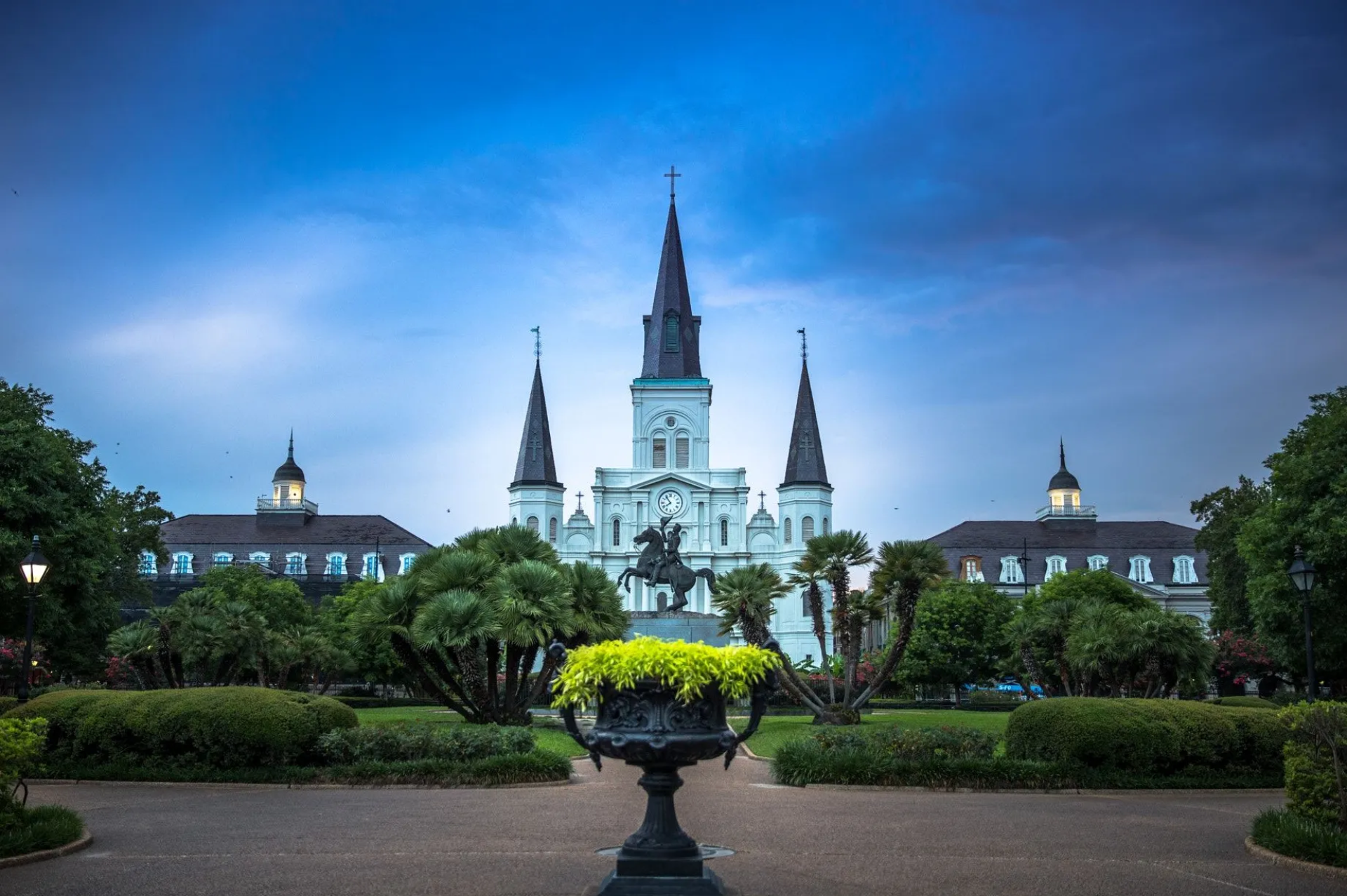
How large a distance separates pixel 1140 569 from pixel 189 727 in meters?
92.2

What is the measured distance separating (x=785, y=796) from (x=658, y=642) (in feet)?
29.2

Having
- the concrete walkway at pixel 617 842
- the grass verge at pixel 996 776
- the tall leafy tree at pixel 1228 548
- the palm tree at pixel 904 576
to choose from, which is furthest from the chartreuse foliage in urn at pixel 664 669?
the tall leafy tree at pixel 1228 548

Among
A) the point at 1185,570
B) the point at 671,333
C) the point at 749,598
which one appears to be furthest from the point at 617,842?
the point at 1185,570

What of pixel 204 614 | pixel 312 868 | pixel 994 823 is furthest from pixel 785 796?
pixel 204 614

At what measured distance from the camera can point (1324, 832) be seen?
39.3ft

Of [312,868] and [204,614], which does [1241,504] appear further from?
[312,868]

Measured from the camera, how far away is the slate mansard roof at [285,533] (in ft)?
333

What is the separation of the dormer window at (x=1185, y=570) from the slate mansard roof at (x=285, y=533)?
61.0 m

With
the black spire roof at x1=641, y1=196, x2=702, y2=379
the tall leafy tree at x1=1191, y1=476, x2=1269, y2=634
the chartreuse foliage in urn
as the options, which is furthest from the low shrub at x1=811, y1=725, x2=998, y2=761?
the black spire roof at x1=641, y1=196, x2=702, y2=379

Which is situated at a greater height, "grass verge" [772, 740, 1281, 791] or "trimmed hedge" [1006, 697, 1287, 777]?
"trimmed hedge" [1006, 697, 1287, 777]

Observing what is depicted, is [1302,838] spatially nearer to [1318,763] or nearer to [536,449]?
[1318,763]

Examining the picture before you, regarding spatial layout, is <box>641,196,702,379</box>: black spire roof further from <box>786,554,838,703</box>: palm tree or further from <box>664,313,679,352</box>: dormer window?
<box>786,554,838,703</box>: palm tree

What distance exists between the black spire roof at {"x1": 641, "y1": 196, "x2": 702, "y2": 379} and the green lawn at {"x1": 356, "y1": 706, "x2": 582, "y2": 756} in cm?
5515

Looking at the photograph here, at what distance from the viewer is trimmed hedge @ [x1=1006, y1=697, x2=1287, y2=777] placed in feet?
63.5
